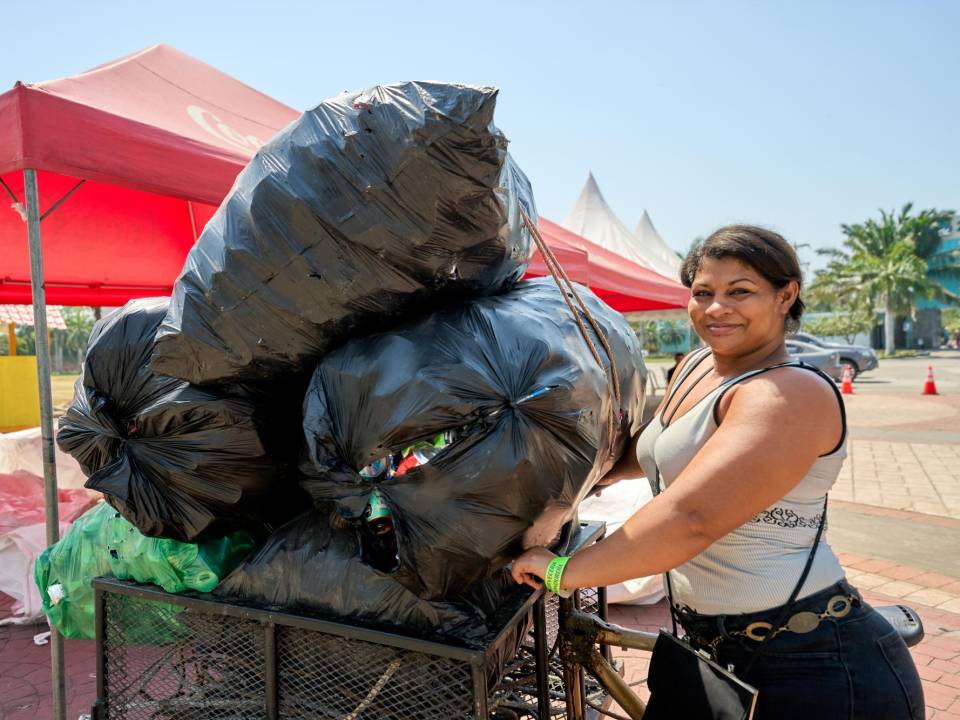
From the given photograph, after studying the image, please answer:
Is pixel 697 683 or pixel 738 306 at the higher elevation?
pixel 738 306

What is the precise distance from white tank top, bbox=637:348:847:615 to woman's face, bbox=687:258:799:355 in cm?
11

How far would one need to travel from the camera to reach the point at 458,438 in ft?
4.02

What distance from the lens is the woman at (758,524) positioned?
115 cm

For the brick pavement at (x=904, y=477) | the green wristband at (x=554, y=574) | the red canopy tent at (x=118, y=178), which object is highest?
the red canopy tent at (x=118, y=178)

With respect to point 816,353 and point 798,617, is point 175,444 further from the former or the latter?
point 816,353

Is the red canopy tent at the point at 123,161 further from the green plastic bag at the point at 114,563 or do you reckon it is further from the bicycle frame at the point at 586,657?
the bicycle frame at the point at 586,657

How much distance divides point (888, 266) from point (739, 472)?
138 feet

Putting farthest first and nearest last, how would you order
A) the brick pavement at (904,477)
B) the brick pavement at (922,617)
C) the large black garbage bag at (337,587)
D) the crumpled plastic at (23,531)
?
the brick pavement at (904,477) → the crumpled plastic at (23,531) → the brick pavement at (922,617) → the large black garbage bag at (337,587)

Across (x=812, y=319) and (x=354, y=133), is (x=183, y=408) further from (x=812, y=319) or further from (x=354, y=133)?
(x=812, y=319)

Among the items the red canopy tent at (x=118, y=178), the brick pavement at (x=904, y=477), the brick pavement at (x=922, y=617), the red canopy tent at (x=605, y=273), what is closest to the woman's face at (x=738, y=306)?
the brick pavement at (x=922, y=617)

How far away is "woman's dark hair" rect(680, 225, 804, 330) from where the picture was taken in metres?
1.31

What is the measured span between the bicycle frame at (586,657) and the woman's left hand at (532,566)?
0.36m

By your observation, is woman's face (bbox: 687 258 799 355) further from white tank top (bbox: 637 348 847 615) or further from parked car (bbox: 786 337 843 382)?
parked car (bbox: 786 337 843 382)

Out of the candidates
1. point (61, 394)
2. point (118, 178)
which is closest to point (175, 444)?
point (118, 178)
